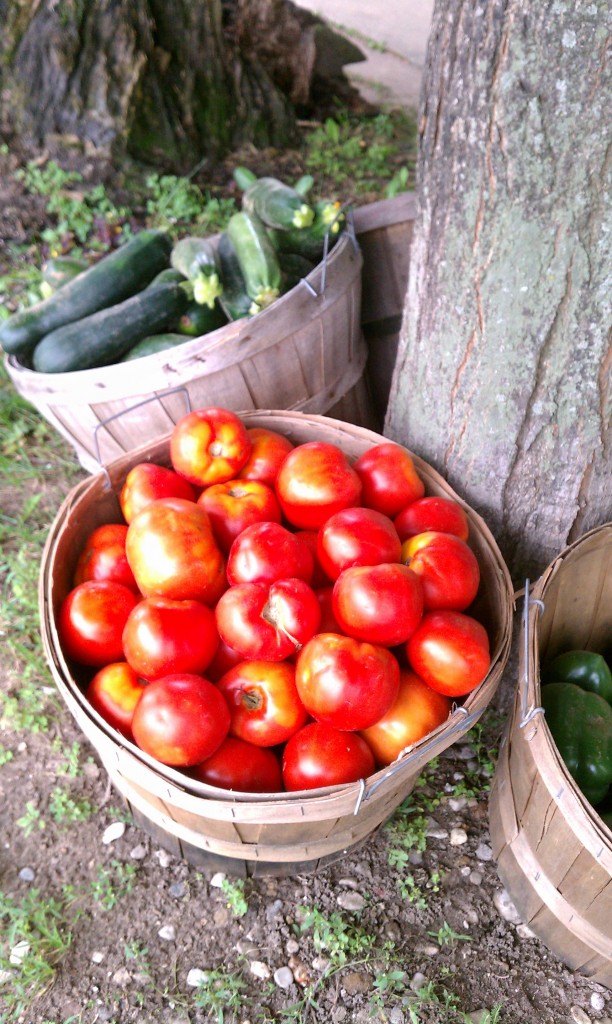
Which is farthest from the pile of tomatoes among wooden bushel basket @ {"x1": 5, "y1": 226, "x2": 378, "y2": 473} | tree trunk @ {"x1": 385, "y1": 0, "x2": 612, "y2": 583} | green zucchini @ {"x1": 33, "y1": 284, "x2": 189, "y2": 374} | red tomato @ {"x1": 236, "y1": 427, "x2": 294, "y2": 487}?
green zucchini @ {"x1": 33, "y1": 284, "x2": 189, "y2": 374}

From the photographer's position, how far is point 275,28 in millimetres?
4910

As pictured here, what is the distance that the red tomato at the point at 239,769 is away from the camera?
5.56ft

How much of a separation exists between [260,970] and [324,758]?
0.74 metres

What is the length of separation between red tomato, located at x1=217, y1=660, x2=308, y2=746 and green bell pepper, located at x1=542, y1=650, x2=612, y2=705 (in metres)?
→ 0.77

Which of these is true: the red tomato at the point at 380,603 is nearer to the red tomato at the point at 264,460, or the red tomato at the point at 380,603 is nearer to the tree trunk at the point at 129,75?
the red tomato at the point at 264,460

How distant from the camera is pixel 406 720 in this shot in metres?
1.73

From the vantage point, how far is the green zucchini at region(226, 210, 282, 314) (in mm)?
2582

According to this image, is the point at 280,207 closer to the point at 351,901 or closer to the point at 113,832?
the point at 113,832

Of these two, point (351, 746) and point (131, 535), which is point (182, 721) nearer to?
point (351, 746)

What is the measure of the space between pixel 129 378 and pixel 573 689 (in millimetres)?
1642

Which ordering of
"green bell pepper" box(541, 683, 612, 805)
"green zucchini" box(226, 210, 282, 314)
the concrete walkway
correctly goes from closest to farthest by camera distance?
"green bell pepper" box(541, 683, 612, 805) → "green zucchini" box(226, 210, 282, 314) → the concrete walkway

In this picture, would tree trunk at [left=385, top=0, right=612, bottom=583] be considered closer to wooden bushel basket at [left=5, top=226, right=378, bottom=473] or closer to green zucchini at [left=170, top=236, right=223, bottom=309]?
wooden bushel basket at [left=5, top=226, right=378, bottom=473]

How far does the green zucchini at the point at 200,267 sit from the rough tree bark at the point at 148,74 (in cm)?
210

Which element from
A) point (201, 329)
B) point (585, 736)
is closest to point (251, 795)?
point (585, 736)
